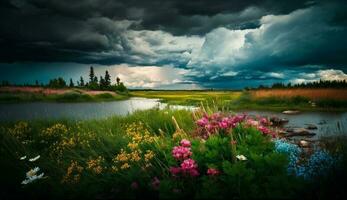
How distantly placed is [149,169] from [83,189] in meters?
0.99

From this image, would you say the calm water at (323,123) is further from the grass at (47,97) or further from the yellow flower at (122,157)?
A: the grass at (47,97)

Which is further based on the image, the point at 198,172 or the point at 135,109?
the point at 135,109

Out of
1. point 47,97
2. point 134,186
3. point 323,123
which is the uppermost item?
point 134,186

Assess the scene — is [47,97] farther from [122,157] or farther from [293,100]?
[122,157]

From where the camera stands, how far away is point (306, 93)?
27.1 meters

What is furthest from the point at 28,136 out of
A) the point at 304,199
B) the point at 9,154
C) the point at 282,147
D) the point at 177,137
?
the point at 304,199

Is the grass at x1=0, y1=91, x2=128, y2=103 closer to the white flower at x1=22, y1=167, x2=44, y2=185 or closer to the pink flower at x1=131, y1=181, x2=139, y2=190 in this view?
the white flower at x1=22, y1=167, x2=44, y2=185

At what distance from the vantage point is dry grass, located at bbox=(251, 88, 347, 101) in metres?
24.8

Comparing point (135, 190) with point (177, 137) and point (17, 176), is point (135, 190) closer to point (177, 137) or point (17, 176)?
point (177, 137)

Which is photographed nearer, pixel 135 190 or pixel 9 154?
pixel 135 190

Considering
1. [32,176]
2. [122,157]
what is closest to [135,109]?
[32,176]

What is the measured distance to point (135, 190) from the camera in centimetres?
369

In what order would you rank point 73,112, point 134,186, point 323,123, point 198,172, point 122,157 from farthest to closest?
point 323,123
point 73,112
point 122,157
point 198,172
point 134,186

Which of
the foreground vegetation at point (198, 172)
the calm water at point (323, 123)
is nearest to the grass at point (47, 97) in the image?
the calm water at point (323, 123)
